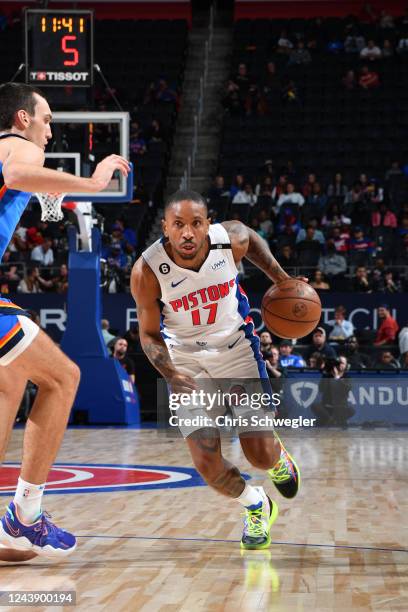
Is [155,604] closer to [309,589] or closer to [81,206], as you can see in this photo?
[309,589]

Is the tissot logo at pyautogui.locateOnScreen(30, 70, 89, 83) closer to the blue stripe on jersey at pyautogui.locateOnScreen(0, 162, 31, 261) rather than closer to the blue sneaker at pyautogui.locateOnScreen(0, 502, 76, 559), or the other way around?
the blue stripe on jersey at pyautogui.locateOnScreen(0, 162, 31, 261)

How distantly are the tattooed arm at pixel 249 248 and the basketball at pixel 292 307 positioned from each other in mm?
116

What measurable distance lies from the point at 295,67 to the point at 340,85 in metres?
1.22

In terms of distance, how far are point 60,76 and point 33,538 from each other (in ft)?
29.3

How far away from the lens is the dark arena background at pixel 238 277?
4227 mm

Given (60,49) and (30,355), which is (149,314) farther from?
(60,49)

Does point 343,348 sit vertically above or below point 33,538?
below

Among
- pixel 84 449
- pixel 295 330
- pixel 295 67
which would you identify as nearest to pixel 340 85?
pixel 295 67

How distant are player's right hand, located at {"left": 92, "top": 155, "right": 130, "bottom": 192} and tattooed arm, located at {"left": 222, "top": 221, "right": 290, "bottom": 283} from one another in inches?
45.1

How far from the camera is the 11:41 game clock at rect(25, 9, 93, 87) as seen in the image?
12.1 metres

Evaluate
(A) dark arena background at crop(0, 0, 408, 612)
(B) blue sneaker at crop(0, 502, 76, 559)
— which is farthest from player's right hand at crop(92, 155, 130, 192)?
(A) dark arena background at crop(0, 0, 408, 612)

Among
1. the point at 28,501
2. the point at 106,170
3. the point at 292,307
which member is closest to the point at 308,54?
the point at 292,307

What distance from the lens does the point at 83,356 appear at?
42.1ft

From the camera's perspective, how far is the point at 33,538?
13.3ft
